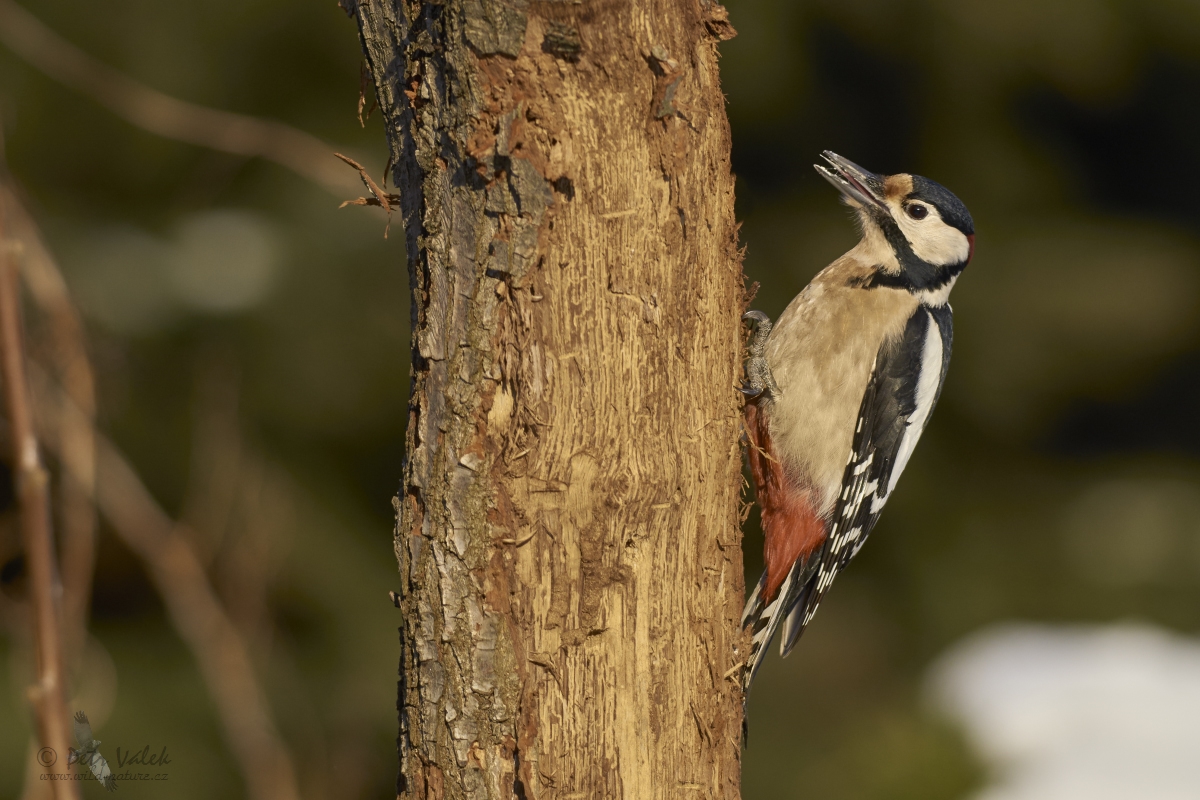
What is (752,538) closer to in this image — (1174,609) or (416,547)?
(1174,609)

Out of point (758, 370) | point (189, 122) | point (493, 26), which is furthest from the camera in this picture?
point (758, 370)

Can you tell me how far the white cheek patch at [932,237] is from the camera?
2941 mm

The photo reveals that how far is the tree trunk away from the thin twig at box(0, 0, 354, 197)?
0.79 ft

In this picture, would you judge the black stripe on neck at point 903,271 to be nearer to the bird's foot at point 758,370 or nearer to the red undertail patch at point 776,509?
the bird's foot at point 758,370

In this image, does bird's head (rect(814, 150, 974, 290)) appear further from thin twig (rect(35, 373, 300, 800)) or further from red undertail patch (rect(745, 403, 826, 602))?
thin twig (rect(35, 373, 300, 800))

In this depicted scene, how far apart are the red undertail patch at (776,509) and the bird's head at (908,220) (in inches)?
23.5

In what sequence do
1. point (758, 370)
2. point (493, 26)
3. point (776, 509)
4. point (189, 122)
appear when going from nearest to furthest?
1. point (493, 26)
2. point (189, 122)
3. point (758, 370)
4. point (776, 509)

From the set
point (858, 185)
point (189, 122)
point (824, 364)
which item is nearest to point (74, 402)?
point (189, 122)

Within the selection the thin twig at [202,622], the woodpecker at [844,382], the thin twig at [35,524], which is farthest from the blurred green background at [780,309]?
the thin twig at [35,524]

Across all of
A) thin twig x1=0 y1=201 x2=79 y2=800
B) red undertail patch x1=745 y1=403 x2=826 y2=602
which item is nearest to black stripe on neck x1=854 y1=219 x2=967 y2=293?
red undertail patch x1=745 y1=403 x2=826 y2=602

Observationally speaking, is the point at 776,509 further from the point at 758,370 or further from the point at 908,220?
the point at 908,220

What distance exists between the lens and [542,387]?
1579 mm

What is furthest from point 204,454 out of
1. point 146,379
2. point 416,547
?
point 416,547

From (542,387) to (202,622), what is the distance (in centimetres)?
97
